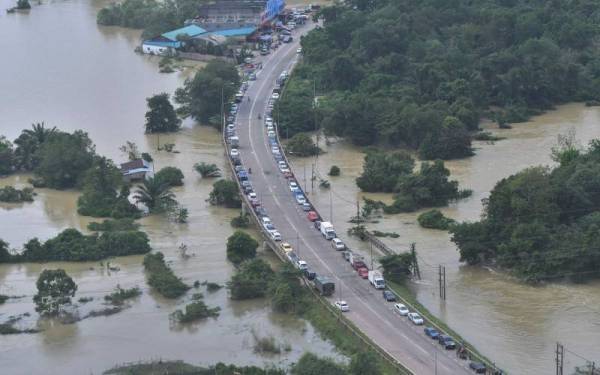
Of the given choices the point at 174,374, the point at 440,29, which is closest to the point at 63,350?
the point at 174,374

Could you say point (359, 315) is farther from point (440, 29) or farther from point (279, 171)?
point (440, 29)

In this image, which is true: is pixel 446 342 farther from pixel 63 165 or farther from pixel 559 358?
pixel 63 165

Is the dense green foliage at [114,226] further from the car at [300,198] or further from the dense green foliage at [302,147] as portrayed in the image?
the dense green foliage at [302,147]

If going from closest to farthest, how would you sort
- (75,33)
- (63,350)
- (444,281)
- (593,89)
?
(63,350) → (444,281) → (593,89) → (75,33)

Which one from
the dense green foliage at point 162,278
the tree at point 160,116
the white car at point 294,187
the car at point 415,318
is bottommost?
the dense green foliage at point 162,278

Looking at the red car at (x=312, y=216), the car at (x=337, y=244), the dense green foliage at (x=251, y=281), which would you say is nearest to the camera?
the dense green foliage at (x=251, y=281)

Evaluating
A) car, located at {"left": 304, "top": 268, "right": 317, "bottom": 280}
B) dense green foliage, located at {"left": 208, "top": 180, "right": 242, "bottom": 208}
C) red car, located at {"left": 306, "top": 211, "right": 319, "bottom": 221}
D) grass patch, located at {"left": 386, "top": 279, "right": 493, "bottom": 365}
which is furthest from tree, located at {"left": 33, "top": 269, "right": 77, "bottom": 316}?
dense green foliage, located at {"left": 208, "top": 180, "right": 242, "bottom": 208}

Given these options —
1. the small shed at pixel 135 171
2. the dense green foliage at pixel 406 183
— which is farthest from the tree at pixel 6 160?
the dense green foliage at pixel 406 183

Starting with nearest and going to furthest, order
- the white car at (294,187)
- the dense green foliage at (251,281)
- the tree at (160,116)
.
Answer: the dense green foliage at (251,281) → the white car at (294,187) → the tree at (160,116)
